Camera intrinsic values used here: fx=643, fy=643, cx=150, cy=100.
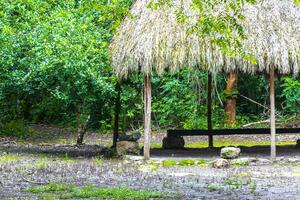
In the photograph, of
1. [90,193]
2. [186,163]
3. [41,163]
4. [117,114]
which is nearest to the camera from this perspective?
[90,193]

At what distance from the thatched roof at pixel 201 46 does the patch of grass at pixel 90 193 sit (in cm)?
431

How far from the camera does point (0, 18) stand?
16141 mm

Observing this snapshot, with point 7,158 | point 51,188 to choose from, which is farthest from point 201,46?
point 51,188

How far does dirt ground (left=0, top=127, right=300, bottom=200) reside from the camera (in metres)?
9.13

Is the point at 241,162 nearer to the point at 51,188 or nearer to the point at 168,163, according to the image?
the point at 168,163

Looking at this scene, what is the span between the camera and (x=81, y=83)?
597 inches

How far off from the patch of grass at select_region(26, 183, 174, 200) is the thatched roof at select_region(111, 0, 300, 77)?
14.1ft

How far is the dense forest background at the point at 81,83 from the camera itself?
49.0 feet

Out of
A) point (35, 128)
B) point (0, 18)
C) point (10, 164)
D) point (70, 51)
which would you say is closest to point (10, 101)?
point (35, 128)

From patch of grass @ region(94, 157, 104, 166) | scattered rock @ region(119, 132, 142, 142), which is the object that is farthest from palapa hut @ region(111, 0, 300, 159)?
scattered rock @ region(119, 132, 142, 142)

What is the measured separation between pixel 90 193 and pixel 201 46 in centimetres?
539

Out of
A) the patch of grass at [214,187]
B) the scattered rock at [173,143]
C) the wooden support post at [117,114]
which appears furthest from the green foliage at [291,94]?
the patch of grass at [214,187]

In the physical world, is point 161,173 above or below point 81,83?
below

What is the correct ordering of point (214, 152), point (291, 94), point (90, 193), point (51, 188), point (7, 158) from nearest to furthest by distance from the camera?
point (90, 193) < point (51, 188) < point (7, 158) < point (214, 152) < point (291, 94)
